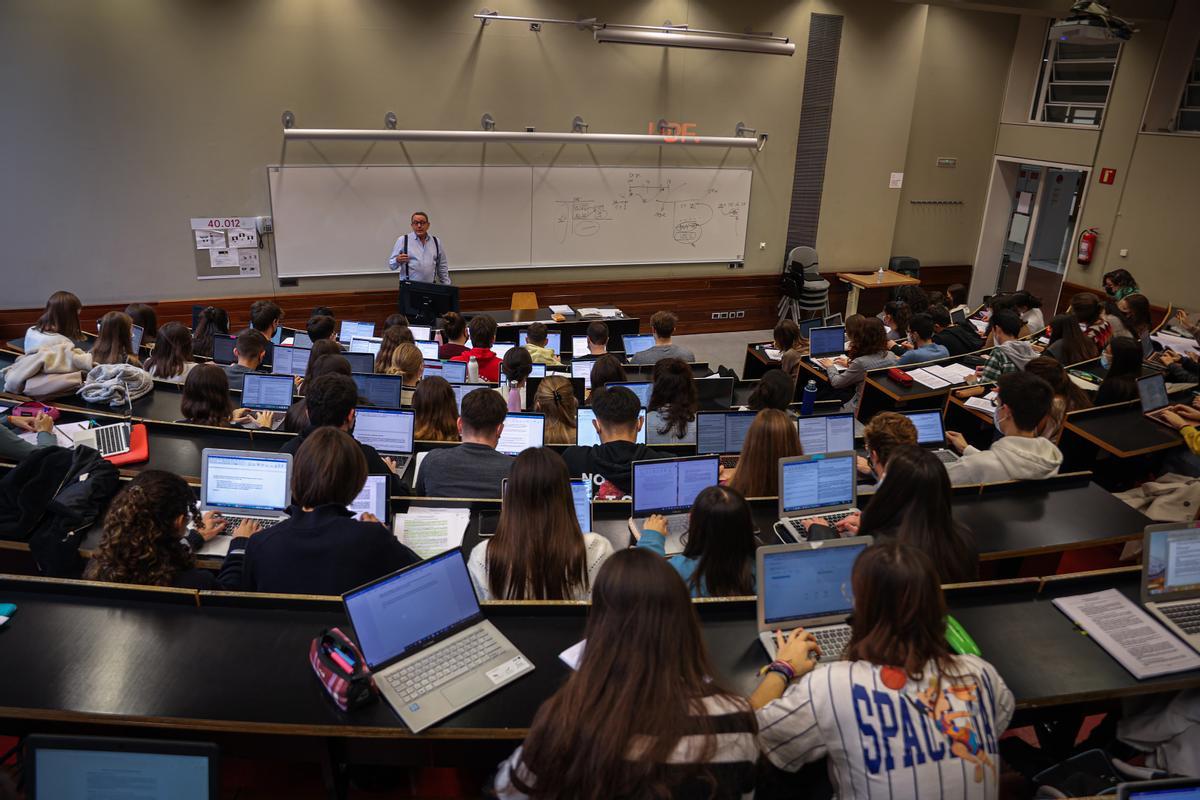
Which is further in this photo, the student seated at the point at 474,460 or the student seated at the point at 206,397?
the student seated at the point at 206,397

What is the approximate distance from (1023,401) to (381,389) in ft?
11.8

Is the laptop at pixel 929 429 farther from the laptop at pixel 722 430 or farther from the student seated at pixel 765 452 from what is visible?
the student seated at pixel 765 452

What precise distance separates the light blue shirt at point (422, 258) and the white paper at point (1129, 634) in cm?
664

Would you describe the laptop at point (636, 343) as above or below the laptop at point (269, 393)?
below

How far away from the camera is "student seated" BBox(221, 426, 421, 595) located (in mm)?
2664

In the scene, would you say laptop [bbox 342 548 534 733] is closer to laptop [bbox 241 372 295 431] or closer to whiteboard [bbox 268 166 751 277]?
laptop [bbox 241 372 295 431]

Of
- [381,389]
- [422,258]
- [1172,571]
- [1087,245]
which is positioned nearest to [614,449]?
[381,389]

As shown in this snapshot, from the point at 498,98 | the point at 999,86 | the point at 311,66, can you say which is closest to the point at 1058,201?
the point at 999,86

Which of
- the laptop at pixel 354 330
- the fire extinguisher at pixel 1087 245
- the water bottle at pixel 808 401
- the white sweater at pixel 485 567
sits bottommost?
the water bottle at pixel 808 401

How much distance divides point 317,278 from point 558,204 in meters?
2.73

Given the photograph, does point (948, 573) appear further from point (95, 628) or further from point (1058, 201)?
point (1058, 201)

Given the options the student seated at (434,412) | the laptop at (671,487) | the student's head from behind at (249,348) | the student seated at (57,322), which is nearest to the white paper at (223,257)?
the student seated at (57,322)

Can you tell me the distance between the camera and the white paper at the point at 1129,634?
8.60ft

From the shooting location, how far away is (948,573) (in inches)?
114
